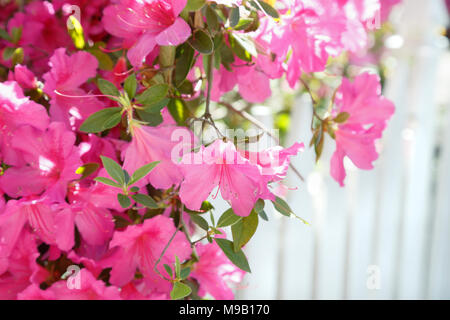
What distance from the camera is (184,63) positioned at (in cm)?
52

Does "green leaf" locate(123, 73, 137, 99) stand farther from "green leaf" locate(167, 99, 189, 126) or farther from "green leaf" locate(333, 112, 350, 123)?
"green leaf" locate(333, 112, 350, 123)

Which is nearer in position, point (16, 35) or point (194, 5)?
point (194, 5)

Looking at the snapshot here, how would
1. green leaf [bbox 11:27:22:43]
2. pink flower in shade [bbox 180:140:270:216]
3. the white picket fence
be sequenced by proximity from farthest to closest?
1. the white picket fence
2. green leaf [bbox 11:27:22:43]
3. pink flower in shade [bbox 180:140:270:216]

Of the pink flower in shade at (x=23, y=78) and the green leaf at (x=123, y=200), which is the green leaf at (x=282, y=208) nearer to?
the green leaf at (x=123, y=200)

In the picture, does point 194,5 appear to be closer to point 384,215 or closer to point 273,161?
point 273,161

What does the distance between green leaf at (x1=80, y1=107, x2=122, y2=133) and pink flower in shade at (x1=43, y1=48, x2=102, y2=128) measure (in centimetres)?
5

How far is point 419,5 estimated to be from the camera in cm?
146

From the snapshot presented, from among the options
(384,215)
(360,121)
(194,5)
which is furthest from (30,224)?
(384,215)

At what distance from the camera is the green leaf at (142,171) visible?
0.45 m

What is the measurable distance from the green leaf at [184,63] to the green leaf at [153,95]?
0.05 m

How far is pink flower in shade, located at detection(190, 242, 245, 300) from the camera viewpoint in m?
0.61

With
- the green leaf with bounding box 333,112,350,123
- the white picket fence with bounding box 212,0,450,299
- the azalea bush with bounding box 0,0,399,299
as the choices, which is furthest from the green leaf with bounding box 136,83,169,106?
the white picket fence with bounding box 212,0,450,299

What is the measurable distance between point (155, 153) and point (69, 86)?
0.46 ft
